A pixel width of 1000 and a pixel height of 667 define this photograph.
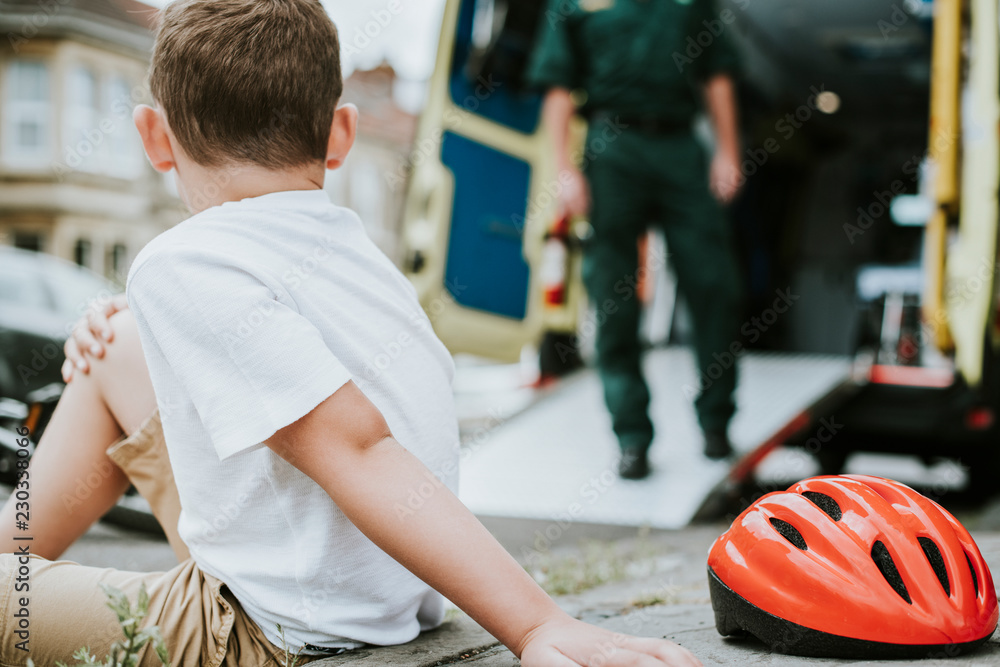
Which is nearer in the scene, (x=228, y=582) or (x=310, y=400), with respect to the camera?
(x=310, y=400)

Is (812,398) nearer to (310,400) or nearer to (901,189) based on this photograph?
(310,400)

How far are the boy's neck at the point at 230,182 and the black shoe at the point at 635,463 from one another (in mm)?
2535

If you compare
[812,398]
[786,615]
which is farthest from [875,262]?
[786,615]

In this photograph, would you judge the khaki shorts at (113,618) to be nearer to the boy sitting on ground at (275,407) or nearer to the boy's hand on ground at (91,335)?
the boy sitting on ground at (275,407)

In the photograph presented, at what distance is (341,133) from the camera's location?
1306mm

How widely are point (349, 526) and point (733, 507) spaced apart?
2687mm

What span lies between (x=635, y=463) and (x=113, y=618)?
258cm

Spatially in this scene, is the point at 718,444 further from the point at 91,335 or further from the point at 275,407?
the point at 275,407

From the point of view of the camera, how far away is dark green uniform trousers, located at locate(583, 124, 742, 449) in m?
3.56

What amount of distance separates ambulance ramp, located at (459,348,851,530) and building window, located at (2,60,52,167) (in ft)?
52.5

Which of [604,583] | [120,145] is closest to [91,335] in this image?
[604,583]

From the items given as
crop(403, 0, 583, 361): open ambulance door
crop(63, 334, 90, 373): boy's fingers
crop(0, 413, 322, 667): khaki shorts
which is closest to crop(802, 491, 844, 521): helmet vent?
crop(0, 413, 322, 667): khaki shorts

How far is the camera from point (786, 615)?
4.17 ft

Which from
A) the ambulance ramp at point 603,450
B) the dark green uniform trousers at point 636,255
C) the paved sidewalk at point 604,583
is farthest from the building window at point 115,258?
the dark green uniform trousers at point 636,255
